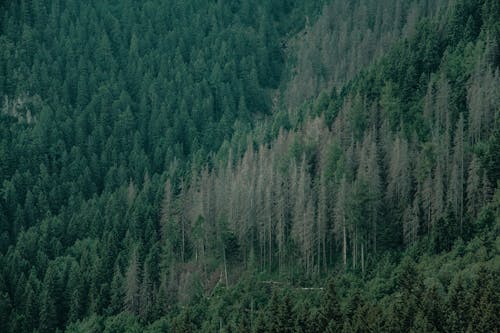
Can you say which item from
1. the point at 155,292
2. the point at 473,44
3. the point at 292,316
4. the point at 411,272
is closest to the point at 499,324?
the point at 411,272

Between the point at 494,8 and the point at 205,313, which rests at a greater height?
the point at 494,8

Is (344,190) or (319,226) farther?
(344,190)

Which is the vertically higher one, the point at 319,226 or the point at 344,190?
the point at 344,190

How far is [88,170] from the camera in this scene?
19775cm

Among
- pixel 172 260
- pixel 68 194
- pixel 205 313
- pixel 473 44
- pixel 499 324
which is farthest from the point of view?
pixel 68 194

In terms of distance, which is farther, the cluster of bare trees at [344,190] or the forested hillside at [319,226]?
the cluster of bare trees at [344,190]

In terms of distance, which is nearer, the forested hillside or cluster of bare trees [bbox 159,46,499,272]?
the forested hillside

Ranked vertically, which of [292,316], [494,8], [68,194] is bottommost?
[68,194]

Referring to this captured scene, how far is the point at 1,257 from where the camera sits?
543ft

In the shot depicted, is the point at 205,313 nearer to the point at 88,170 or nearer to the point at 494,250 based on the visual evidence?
the point at 494,250

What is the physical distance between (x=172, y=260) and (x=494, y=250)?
5387 cm

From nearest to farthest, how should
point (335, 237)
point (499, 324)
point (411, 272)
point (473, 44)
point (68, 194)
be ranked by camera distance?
point (499, 324), point (411, 272), point (335, 237), point (473, 44), point (68, 194)

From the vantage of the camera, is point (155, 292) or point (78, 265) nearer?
point (155, 292)

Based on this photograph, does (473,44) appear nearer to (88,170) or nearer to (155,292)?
(155,292)
